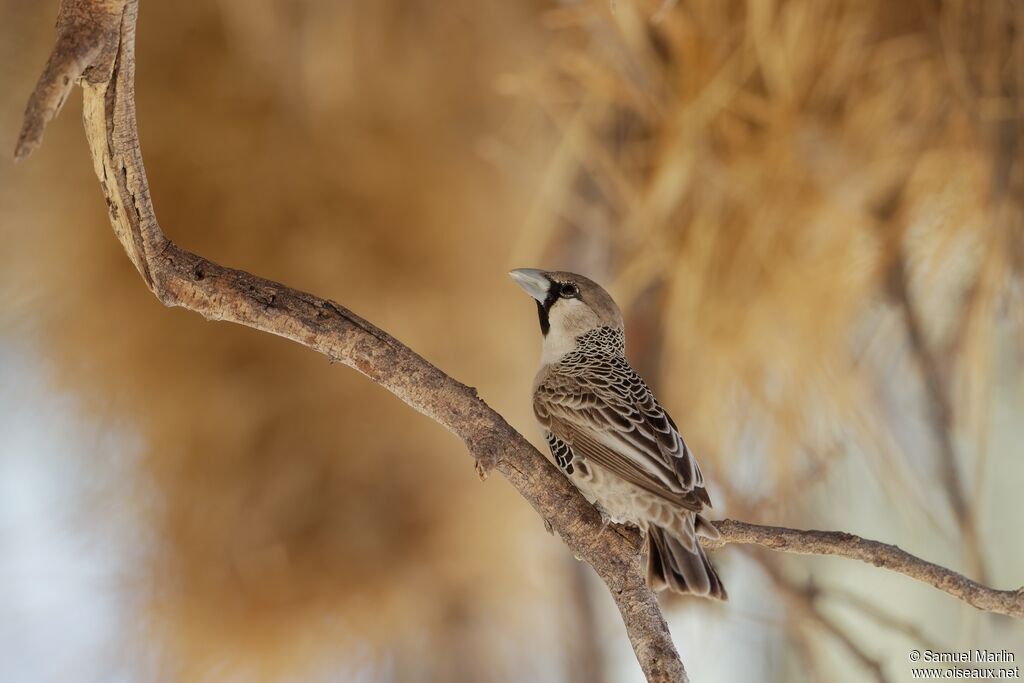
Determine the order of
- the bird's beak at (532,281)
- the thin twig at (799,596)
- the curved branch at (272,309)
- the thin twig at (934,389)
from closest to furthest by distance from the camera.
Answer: the curved branch at (272,309)
the bird's beak at (532,281)
the thin twig at (799,596)
the thin twig at (934,389)

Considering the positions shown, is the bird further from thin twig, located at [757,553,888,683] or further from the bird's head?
thin twig, located at [757,553,888,683]

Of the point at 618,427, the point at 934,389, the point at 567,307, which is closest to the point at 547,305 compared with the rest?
the point at 567,307

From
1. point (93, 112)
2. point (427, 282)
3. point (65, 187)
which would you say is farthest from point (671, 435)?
point (65, 187)

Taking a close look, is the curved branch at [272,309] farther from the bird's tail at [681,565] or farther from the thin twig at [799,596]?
the thin twig at [799,596]

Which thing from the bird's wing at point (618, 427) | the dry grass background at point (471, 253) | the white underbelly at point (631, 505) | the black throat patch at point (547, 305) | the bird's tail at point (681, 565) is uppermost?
the dry grass background at point (471, 253)

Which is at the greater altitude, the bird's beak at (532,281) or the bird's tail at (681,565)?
the bird's beak at (532,281)

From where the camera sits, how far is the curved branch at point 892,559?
792 mm

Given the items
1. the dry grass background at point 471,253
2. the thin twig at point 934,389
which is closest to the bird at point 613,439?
the dry grass background at point 471,253

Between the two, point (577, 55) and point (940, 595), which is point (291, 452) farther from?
point (940, 595)

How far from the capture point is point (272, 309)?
2.19ft

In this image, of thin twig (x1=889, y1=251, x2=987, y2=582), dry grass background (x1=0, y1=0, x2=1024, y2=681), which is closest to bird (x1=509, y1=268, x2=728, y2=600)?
dry grass background (x1=0, y1=0, x2=1024, y2=681)

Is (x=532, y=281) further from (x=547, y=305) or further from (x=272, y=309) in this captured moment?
(x=272, y=309)

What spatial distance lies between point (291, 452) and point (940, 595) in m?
1.56

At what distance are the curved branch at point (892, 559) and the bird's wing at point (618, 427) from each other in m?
0.08
